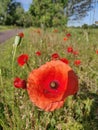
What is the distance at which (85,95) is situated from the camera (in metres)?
3.44

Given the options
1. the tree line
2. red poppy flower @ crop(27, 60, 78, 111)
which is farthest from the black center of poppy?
the tree line

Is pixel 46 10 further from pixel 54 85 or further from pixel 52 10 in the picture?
pixel 54 85

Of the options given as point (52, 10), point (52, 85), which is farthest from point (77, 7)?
point (52, 85)

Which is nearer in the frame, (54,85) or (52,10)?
(54,85)

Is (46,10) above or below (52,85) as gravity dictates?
below

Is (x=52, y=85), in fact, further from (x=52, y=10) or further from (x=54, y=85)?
(x=52, y=10)

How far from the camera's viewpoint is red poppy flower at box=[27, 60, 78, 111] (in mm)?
1432

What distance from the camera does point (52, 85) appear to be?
154 cm

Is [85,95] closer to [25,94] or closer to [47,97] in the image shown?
[25,94]

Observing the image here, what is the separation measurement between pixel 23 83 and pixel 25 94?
1.03 metres

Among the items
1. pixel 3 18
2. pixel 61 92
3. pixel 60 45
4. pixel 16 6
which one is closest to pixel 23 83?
pixel 61 92

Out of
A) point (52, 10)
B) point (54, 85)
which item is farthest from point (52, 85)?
point (52, 10)

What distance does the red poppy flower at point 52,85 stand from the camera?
4.70 ft

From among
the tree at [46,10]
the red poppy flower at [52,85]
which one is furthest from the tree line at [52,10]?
the red poppy flower at [52,85]
